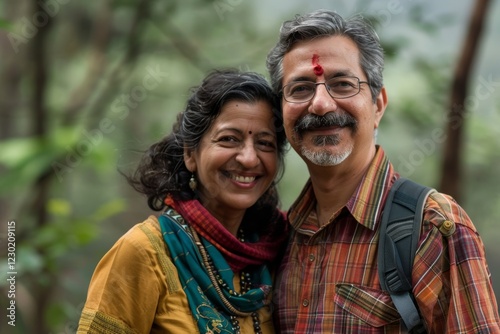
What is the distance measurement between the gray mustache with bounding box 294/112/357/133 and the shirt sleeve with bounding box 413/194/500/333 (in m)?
0.42

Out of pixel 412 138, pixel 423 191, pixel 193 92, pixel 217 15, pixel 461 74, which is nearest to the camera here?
pixel 423 191

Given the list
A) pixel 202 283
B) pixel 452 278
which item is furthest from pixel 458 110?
pixel 202 283

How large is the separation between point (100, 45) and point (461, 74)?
3.32 m

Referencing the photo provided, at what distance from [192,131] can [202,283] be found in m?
0.58

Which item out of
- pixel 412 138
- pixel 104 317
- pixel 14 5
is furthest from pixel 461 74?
pixel 14 5

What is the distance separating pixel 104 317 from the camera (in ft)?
6.99

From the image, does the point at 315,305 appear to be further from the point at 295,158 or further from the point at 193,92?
the point at 295,158

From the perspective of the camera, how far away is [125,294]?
84.7 inches

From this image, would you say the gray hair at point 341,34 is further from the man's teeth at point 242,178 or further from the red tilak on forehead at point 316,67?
the man's teeth at point 242,178

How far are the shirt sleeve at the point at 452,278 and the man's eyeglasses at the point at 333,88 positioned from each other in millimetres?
509

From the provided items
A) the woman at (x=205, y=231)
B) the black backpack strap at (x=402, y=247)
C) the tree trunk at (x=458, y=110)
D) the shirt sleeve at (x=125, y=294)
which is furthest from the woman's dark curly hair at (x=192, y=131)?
the tree trunk at (x=458, y=110)

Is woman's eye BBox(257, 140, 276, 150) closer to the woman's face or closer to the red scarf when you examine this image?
the woman's face

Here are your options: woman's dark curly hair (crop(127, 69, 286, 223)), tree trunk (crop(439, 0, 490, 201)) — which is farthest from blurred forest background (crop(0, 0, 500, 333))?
woman's dark curly hair (crop(127, 69, 286, 223))

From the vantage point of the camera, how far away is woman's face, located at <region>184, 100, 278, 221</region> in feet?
7.80
